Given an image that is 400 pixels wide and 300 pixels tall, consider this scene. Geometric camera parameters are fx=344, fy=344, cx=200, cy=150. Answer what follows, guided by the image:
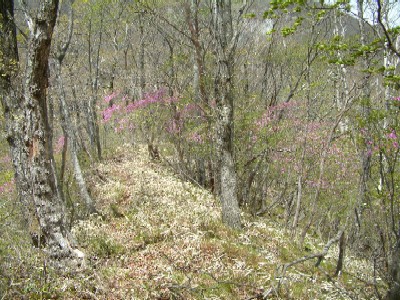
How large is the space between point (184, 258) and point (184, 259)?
0.15ft

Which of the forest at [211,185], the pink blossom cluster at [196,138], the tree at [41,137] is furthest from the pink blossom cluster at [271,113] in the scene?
the tree at [41,137]

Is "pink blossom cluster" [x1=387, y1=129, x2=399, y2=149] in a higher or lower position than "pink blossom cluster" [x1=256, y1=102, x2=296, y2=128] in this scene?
lower

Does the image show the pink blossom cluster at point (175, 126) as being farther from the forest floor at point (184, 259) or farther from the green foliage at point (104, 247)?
the green foliage at point (104, 247)

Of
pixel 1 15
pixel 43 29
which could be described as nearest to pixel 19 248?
pixel 43 29

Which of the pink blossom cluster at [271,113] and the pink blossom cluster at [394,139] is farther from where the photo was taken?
the pink blossom cluster at [271,113]

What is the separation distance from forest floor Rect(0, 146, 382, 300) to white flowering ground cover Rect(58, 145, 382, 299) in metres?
0.01

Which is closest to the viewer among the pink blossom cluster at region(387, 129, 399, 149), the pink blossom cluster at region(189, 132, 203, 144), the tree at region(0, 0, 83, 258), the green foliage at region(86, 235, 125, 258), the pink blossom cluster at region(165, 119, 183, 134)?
the tree at region(0, 0, 83, 258)

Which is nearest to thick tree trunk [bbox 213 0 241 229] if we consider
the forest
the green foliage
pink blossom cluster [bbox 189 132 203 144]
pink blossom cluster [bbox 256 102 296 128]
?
the forest

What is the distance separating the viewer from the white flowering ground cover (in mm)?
4742

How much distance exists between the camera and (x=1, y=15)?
6336mm

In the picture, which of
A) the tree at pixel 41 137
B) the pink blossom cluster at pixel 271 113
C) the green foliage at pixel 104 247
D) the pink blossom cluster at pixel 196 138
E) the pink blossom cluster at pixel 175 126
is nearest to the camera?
the tree at pixel 41 137

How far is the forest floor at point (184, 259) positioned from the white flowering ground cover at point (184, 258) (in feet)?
0.05

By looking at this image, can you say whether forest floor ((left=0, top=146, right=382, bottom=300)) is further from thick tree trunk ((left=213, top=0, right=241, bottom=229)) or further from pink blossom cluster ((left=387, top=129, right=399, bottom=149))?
pink blossom cluster ((left=387, top=129, right=399, bottom=149))

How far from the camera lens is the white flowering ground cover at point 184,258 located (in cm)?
474
